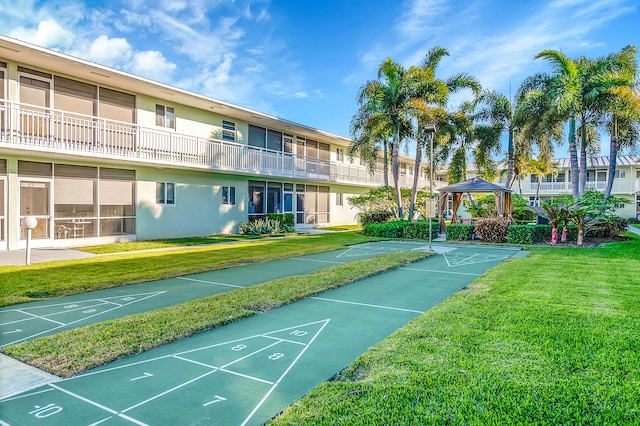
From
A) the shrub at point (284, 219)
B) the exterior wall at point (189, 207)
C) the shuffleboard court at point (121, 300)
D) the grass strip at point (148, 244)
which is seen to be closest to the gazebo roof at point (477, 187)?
the shrub at point (284, 219)

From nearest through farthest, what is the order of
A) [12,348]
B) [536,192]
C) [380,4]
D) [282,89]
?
1. [12,348]
2. [380,4]
3. [282,89]
4. [536,192]

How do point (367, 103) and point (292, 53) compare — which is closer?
point (367, 103)

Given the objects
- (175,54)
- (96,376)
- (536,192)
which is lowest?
(96,376)

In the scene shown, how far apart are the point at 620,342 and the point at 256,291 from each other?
18.5 ft

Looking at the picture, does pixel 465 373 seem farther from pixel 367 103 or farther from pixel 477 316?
pixel 367 103

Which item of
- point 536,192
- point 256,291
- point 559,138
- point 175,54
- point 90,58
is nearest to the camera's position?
point 256,291

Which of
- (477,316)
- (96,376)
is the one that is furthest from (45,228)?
(477,316)

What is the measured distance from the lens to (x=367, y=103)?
840 inches

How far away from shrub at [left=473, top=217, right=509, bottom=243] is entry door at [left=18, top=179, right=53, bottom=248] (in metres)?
18.0

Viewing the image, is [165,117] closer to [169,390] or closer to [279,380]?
[169,390]

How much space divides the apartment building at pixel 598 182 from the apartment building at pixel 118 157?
2113 centimetres

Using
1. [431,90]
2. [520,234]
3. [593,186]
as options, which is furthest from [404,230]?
[593,186]

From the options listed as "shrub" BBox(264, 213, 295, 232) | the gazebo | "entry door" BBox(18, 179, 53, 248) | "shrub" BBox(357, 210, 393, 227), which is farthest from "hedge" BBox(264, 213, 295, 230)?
"entry door" BBox(18, 179, 53, 248)

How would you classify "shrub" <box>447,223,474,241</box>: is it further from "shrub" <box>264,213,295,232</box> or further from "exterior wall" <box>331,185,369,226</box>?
"exterior wall" <box>331,185,369,226</box>
